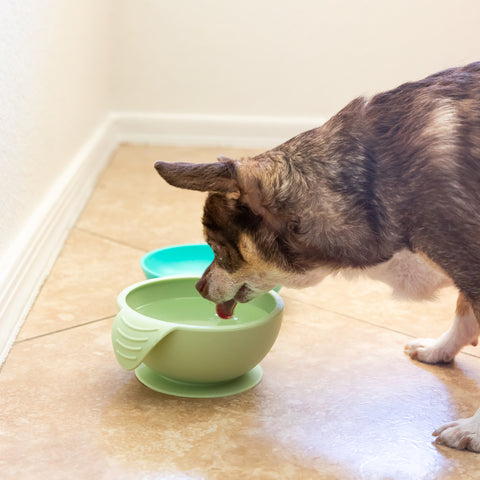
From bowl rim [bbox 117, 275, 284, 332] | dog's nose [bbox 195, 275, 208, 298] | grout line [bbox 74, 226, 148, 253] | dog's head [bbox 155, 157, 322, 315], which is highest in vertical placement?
dog's head [bbox 155, 157, 322, 315]

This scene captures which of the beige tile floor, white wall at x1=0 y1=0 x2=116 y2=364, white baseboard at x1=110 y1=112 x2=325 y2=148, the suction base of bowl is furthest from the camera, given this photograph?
white baseboard at x1=110 y1=112 x2=325 y2=148

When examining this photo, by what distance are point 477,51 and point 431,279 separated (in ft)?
9.05

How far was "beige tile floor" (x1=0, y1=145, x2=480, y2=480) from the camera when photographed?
1.37m

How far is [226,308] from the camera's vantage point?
1702mm

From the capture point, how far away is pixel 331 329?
79.0 inches

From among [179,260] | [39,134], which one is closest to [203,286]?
[179,260]

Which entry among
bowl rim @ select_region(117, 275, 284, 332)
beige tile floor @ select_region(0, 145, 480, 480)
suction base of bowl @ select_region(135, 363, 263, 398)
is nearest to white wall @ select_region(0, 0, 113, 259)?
beige tile floor @ select_region(0, 145, 480, 480)

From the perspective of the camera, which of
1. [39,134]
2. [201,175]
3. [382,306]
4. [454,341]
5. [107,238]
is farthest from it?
[107,238]

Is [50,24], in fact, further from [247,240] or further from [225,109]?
[225,109]

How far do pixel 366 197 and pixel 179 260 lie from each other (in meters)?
0.85

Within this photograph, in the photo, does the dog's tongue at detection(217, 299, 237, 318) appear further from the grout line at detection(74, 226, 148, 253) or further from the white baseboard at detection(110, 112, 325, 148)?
the white baseboard at detection(110, 112, 325, 148)

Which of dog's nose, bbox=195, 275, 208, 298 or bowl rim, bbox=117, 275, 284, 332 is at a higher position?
dog's nose, bbox=195, 275, 208, 298

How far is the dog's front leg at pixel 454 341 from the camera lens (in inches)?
70.3

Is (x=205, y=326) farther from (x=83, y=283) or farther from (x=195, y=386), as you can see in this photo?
(x=83, y=283)
